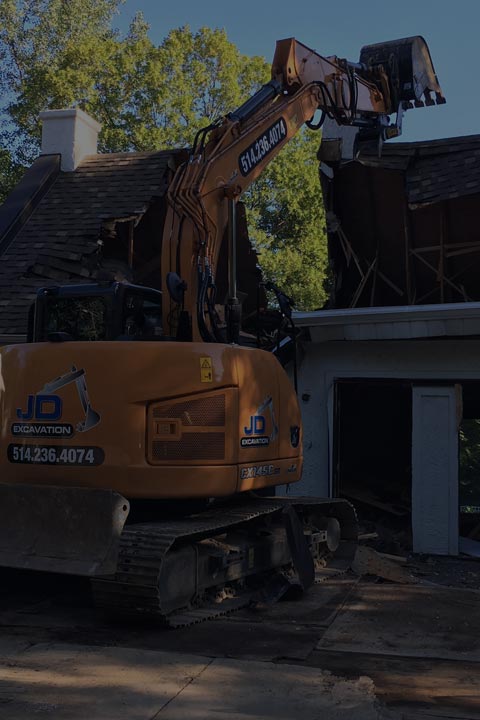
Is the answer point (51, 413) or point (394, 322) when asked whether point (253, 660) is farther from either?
point (394, 322)

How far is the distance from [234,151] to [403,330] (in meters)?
4.35

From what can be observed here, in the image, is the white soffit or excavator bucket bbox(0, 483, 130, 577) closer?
excavator bucket bbox(0, 483, 130, 577)

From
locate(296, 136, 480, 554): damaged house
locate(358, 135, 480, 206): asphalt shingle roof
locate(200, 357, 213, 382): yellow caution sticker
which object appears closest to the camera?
locate(200, 357, 213, 382): yellow caution sticker

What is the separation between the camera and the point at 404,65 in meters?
11.1

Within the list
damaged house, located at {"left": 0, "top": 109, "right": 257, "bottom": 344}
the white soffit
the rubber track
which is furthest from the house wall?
the rubber track

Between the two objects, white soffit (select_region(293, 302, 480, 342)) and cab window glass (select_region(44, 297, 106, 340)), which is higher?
white soffit (select_region(293, 302, 480, 342))

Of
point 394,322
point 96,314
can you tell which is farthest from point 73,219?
point 96,314

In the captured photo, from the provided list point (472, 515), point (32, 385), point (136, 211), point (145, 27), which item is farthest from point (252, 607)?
point (145, 27)

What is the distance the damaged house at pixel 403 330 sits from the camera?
11242 mm

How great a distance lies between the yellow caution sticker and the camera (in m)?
6.52

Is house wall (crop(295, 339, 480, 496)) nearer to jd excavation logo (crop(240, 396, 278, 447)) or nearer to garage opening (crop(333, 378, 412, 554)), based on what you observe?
garage opening (crop(333, 378, 412, 554))

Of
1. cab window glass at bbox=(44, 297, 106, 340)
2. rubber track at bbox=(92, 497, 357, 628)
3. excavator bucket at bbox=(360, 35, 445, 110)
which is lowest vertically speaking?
rubber track at bbox=(92, 497, 357, 628)

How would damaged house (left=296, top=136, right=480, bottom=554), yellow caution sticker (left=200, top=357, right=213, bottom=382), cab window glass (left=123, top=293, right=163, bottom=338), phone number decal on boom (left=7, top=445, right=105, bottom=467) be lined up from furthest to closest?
damaged house (left=296, top=136, right=480, bottom=554), cab window glass (left=123, top=293, right=163, bottom=338), yellow caution sticker (left=200, top=357, right=213, bottom=382), phone number decal on boom (left=7, top=445, right=105, bottom=467)

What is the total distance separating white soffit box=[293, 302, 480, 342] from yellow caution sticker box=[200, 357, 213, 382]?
502 cm
